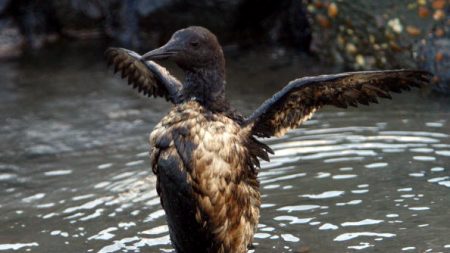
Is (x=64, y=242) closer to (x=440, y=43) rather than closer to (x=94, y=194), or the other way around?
(x=94, y=194)

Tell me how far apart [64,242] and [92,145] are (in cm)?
197

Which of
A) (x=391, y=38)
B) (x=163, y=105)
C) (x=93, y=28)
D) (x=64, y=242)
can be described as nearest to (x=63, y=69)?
(x=93, y=28)

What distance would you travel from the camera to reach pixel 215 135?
509 centimetres

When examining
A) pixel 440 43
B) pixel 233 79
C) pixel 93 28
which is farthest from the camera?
pixel 93 28

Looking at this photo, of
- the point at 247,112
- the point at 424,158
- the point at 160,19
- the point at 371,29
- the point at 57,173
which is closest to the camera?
the point at 424,158

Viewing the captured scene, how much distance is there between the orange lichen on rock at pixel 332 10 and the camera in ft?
28.9

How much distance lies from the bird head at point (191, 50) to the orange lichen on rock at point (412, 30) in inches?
139

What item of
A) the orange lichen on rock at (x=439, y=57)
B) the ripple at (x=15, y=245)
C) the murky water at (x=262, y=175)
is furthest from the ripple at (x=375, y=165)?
the ripple at (x=15, y=245)

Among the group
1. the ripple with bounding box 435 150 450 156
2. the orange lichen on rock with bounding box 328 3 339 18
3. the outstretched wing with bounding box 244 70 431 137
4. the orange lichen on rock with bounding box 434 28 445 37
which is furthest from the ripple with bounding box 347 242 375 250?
the orange lichen on rock with bounding box 328 3 339 18

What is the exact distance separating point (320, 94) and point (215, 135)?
2.32 feet

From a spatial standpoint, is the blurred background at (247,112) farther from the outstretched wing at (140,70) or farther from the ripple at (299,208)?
the outstretched wing at (140,70)

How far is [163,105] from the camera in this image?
8.67 m

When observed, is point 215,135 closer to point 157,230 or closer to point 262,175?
point 157,230

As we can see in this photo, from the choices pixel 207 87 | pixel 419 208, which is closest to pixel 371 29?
pixel 419 208
